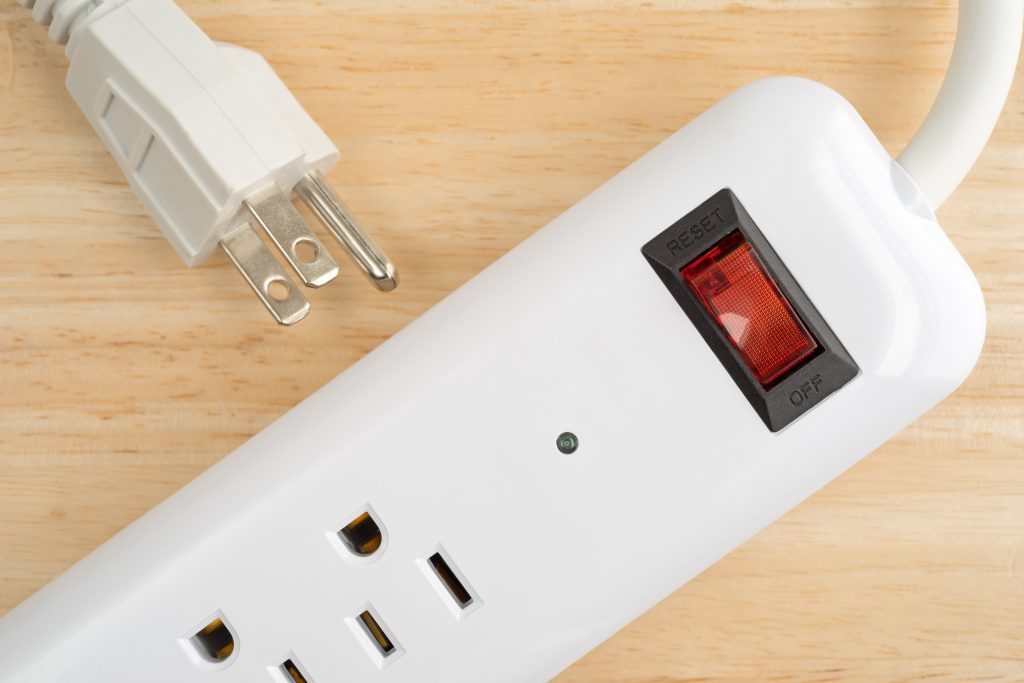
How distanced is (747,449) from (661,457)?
0.03 meters

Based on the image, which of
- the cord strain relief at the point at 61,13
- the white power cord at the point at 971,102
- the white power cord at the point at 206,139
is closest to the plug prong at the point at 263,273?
the white power cord at the point at 206,139

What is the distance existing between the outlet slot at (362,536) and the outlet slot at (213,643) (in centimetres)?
5

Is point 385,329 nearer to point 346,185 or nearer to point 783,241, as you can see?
point 346,185

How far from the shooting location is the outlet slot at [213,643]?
1.19 feet

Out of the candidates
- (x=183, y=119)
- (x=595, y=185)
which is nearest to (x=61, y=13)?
(x=183, y=119)

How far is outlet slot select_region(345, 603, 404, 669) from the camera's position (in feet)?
1.20

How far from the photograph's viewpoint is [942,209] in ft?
1.44

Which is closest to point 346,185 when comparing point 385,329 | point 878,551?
point 385,329

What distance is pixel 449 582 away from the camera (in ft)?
1.22

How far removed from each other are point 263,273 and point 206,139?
62 mm

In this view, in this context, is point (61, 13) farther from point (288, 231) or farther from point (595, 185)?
point (595, 185)

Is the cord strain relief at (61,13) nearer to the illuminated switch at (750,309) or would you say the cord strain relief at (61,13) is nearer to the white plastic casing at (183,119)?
the white plastic casing at (183,119)

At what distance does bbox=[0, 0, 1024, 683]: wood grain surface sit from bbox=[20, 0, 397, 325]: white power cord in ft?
0.11

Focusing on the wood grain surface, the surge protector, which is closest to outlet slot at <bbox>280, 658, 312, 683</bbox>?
the surge protector
